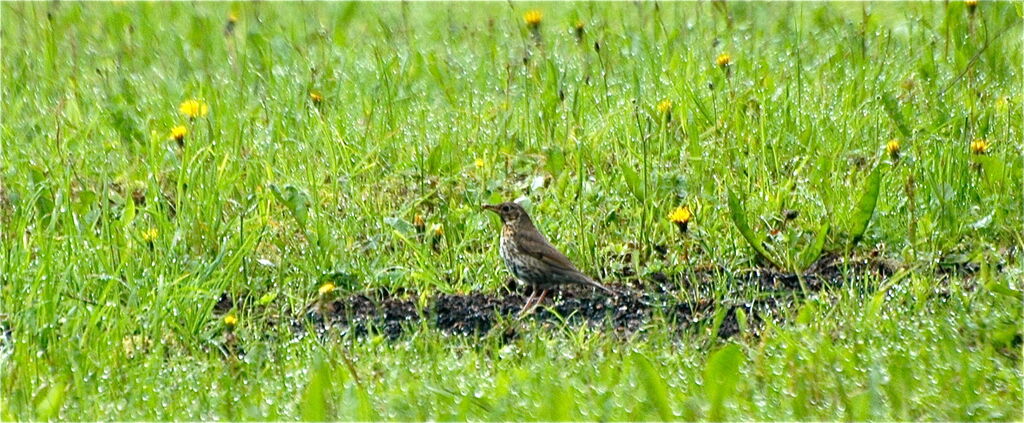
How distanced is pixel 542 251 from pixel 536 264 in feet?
0.36

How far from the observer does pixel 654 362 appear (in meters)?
4.98

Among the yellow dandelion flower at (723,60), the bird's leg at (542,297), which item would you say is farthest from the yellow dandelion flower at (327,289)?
the yellow dandelion flower at (723,60)

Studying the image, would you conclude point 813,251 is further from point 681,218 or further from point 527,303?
point 527,303

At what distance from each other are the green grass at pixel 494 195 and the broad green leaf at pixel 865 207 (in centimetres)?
2

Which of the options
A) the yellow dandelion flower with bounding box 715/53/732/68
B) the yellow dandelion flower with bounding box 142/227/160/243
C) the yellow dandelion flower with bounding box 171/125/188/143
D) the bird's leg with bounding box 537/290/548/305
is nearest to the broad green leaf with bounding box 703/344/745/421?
the bird's leg with bounding box 537/290/548/305

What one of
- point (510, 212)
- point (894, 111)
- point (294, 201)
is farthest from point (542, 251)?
point (894, 111)

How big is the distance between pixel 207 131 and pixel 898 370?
3.98 meters

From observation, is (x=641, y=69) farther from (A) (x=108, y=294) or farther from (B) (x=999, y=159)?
(A) (x=108, y=294)

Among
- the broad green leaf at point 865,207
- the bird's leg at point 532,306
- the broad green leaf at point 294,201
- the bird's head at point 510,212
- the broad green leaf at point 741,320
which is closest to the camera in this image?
the broad green leaf at point 741,320

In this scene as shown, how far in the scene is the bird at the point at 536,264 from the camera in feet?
19.1

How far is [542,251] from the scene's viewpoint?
5.88 m

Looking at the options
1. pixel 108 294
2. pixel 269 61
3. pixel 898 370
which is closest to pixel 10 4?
pixel 269 61

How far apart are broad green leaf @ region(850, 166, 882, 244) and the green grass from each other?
0.7 inches

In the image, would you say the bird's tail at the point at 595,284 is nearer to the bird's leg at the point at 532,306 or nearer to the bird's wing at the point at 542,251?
the bird's wing at the point at 542,251
